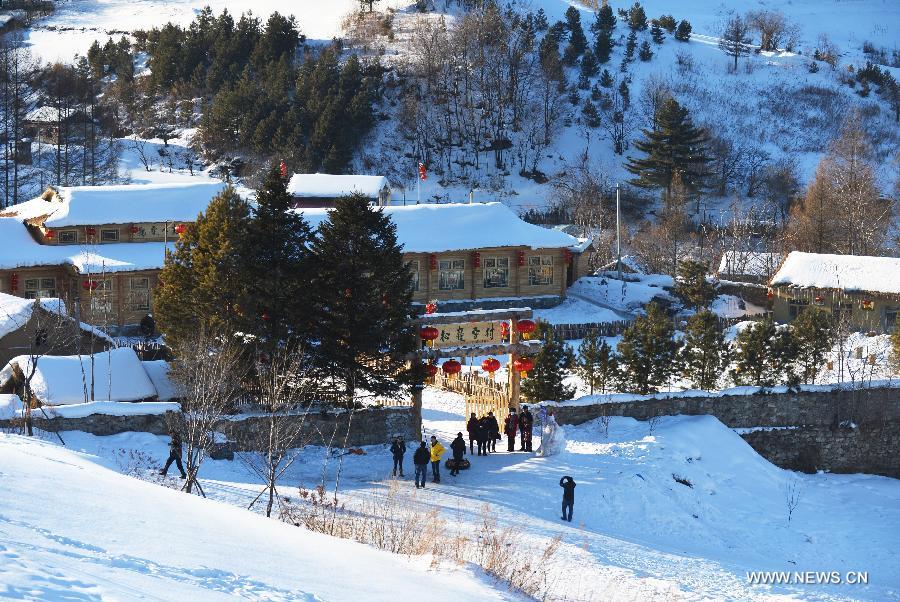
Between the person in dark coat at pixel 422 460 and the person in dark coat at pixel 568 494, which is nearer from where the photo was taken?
the person in dark coat at pixel 568 494

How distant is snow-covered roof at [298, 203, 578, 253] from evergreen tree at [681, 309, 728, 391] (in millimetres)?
13350

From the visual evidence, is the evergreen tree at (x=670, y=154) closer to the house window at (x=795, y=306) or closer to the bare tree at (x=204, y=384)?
the house window at (x=795, y=306)

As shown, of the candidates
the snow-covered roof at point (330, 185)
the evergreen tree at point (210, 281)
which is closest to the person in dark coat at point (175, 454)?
the evergreen tree at point (210, 281)

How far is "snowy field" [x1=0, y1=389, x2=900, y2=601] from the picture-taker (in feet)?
32.6

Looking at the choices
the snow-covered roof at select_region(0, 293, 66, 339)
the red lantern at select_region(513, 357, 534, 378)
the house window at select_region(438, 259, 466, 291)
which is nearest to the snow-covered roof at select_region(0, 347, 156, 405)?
the snow-covered roof at select_region(0, 293, 66, 339)

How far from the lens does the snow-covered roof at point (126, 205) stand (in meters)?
38.2

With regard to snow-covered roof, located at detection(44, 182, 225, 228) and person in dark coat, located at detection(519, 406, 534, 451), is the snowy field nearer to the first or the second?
person in dark coat, located at detection(519, 406, 534, 451)

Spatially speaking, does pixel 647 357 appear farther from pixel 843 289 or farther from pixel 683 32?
pixel 683 32

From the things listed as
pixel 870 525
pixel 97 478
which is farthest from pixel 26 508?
pixel 870 525

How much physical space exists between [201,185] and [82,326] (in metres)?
13.7

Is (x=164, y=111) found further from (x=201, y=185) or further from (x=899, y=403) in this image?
(x=899, y=403)

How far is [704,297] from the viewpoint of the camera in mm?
41656

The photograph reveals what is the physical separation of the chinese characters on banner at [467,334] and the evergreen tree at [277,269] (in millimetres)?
3050

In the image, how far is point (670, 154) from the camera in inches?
2434
